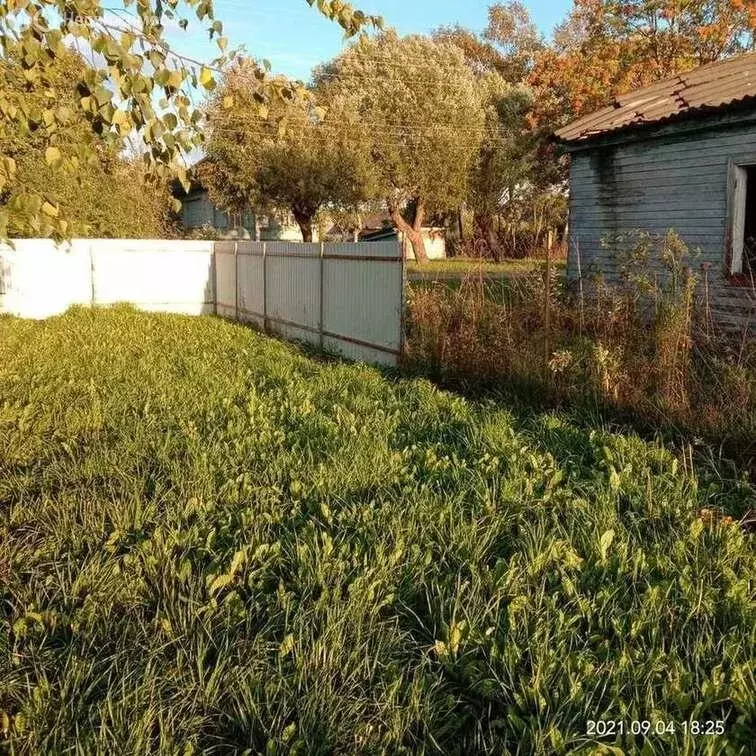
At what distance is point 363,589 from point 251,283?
1118 cm

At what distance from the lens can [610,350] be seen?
6328 millimetres

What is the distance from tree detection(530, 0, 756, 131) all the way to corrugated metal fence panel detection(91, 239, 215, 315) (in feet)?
47.9

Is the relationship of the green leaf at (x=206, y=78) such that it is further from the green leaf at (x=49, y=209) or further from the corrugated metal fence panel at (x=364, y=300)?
the corrugated metal fence panel at (x=364, y=300)

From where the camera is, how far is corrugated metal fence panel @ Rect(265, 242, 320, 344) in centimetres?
1051

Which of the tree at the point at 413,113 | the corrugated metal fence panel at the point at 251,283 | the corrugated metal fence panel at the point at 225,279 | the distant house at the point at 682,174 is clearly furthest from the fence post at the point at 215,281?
the tree at the point at 413,113

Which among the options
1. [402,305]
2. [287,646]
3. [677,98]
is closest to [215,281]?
[402,305]

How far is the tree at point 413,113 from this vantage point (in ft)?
95.0

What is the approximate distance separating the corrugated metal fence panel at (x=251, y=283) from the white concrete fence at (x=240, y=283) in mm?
19

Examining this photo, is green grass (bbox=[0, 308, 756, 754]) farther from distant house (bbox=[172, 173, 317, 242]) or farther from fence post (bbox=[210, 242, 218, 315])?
distant house (bbox=[172, 173, 317, 242])

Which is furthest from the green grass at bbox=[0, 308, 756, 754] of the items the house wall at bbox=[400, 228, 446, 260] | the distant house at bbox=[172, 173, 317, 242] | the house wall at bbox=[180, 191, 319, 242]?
the house wall at bbox=[400, 228, 446, 260]

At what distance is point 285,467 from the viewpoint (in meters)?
4.46

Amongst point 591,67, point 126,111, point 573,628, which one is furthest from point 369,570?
point 591,67

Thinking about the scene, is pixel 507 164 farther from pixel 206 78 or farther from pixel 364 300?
pixel 206 78

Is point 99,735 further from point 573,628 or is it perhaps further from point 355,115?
point 355,115
